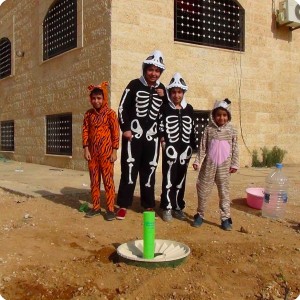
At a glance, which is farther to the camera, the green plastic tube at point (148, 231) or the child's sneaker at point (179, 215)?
the child's sneaker at point (179, 215)

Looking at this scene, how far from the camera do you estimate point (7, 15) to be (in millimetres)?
14836

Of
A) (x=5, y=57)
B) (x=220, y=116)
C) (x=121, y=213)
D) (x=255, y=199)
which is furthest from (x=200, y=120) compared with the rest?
(x=5, y=57)

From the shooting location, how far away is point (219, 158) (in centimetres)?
433

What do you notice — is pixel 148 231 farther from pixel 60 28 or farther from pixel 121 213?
pixel 60 28

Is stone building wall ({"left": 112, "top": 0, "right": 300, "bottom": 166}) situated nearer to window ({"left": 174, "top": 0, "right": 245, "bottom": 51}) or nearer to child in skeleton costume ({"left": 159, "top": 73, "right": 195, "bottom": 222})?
window ({"left": 174, "top": 0, "right": 245, "bottom": 51})

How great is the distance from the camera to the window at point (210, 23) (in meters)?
10.1

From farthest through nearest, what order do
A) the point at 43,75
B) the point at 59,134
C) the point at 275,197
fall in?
the point at 43,75, the point at 59,134, the point at 275,197

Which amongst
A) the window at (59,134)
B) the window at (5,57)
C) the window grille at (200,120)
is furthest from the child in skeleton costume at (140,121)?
the window at (5,57)

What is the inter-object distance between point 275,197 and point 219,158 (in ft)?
3.66

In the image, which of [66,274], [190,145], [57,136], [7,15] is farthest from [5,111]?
[66,274]

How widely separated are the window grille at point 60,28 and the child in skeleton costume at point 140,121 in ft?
21.5

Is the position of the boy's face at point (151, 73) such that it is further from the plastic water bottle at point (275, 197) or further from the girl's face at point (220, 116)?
the plastic water bottle at point (275, 197)

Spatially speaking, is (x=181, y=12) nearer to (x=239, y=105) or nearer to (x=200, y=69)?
(x=200, y=69)

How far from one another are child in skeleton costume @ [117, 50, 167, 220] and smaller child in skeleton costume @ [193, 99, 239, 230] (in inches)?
25.7
